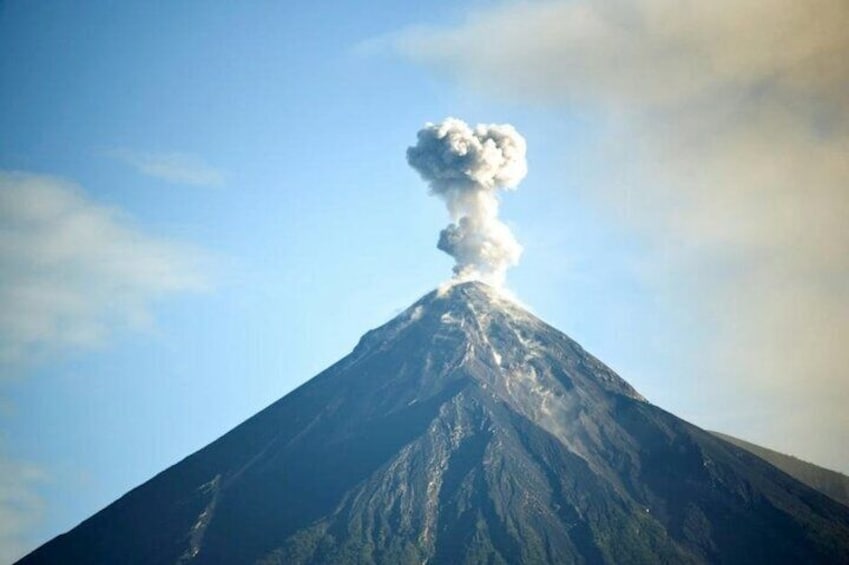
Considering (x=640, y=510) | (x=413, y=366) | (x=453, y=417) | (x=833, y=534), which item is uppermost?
(x=413, y=366)

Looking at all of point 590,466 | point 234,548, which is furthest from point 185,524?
point 590,466

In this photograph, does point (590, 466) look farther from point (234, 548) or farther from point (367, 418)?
point (234, 548)

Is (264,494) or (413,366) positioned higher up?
(413,366)

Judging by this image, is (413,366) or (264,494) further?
(413,366)

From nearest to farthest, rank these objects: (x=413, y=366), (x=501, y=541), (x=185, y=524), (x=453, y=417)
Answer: (x=501, y=541) < (x=185, y=524) < (x=453, y=417) < (x=413, y=366)

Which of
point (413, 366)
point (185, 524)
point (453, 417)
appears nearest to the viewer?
point (185, 524)

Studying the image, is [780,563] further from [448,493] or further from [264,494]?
[264,494]
